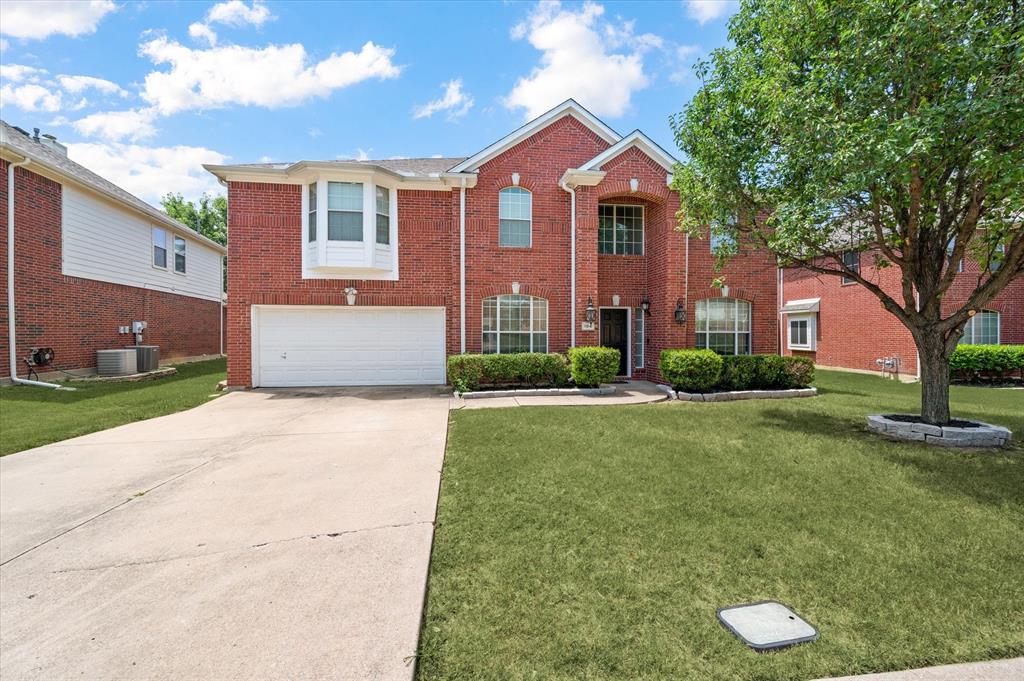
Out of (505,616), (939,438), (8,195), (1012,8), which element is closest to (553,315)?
(939,438)

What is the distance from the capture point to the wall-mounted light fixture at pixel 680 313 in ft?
37.0

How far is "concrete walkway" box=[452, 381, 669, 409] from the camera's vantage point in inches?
353

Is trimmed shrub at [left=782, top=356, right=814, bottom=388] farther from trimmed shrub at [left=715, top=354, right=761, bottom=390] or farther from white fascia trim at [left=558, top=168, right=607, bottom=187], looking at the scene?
white fascia trim at [left=558, top=168, right=607, bottom=187]

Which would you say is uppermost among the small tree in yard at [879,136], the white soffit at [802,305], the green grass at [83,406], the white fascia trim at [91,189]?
the white fascia trim at [91,189]

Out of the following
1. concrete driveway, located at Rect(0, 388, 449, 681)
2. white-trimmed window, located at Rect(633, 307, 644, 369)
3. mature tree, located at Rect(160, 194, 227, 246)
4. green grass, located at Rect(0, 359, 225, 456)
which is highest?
mature tree, located at Rect(160, 194, 227, 246)

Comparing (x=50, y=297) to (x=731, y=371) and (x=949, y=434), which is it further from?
(x=949, y=434)

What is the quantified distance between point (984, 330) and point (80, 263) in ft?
95.0

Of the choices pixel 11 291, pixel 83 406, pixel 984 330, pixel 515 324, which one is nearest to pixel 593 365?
pixel 515 324

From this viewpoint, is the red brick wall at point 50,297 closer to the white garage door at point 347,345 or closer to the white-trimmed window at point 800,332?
Answer: the white garage door at point 347,345

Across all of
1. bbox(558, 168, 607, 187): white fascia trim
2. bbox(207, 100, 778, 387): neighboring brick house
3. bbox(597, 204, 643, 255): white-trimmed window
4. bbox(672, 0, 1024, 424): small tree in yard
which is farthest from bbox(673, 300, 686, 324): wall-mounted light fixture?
bbox(558, 168, 607, 187): white fascia trim

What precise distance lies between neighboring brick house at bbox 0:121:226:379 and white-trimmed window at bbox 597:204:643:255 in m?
15.0

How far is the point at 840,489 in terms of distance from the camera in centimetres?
434

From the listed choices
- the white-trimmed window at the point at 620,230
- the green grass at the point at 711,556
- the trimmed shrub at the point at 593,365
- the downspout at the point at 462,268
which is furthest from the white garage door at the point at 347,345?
the green grass at the point at 711,556

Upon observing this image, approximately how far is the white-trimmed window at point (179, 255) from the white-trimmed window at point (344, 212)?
11298 mm
